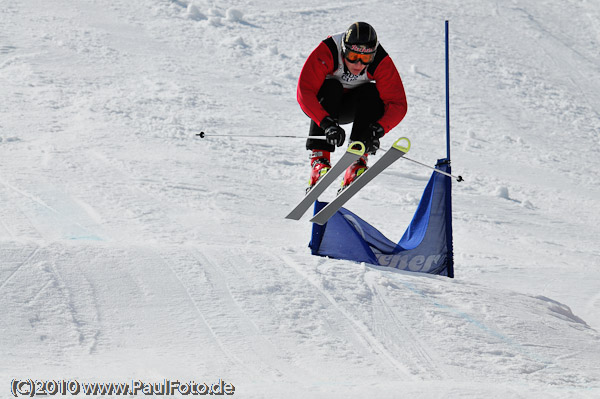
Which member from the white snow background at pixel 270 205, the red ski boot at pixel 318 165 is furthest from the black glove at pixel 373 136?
the white snow background at pixel 270 205

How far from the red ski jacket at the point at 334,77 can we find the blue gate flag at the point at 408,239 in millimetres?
697

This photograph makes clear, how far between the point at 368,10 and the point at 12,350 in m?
13.9

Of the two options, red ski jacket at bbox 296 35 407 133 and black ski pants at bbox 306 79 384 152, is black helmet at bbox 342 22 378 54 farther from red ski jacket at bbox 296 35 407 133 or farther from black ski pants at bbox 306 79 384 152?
black ski pants at bbox 306 79 384 152

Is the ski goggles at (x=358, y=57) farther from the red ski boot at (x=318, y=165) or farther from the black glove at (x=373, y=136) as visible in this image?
the red ski boot at (x=318, y=165)

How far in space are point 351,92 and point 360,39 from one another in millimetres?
529

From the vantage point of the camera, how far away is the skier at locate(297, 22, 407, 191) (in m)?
5.50

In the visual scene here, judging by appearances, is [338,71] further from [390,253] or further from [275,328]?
[275,328]

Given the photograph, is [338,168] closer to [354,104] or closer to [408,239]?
[354,104]

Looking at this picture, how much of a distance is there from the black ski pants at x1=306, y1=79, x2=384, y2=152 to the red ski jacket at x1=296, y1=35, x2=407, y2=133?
0.05m

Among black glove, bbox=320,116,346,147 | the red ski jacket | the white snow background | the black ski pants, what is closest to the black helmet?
the red ski jacket

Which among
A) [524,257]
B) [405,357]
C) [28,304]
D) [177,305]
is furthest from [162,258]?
[524,257]

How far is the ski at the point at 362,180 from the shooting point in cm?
536

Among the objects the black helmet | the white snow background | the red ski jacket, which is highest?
the black helmet

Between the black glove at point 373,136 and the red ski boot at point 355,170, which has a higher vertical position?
the black glove at point 373,136
